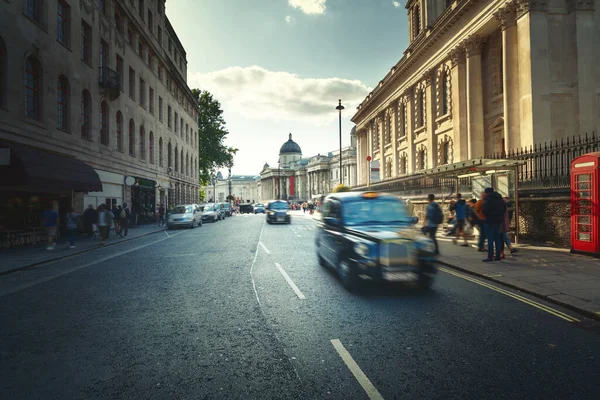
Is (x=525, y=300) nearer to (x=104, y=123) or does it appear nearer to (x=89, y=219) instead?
(x=89, y=219)

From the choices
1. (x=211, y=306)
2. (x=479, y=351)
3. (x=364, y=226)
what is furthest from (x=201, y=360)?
(x=364, y=226)

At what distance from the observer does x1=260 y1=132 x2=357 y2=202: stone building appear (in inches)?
3893

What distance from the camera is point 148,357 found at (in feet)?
12.7

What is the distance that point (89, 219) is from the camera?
1895cm

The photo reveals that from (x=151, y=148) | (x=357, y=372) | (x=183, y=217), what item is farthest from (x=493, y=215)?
(x=151, y=148)

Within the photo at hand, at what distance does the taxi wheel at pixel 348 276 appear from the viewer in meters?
6.46

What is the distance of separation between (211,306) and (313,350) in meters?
2.36

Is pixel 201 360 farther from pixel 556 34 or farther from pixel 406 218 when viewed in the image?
pixel 556 34

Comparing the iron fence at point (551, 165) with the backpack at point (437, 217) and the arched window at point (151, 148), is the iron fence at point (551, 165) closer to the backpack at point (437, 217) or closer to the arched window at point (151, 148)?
the backpack at point (437, 217)

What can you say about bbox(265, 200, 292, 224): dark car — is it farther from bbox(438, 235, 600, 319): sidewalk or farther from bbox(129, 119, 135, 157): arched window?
bbox(438, 235, 600, 319): sidewalk

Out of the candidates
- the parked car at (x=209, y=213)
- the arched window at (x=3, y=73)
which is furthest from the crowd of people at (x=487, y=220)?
the parked car at (x=209, y=213)

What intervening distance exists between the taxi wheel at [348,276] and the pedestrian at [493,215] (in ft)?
15.0

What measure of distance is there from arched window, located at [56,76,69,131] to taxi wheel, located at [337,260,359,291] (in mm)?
17028

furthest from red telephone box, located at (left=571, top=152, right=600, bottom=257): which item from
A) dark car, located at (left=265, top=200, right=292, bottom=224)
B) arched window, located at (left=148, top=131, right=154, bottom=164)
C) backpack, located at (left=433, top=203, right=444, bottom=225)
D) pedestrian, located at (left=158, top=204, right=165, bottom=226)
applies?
arched window, located at (left=148, top=131, right=154, bottom=164)
